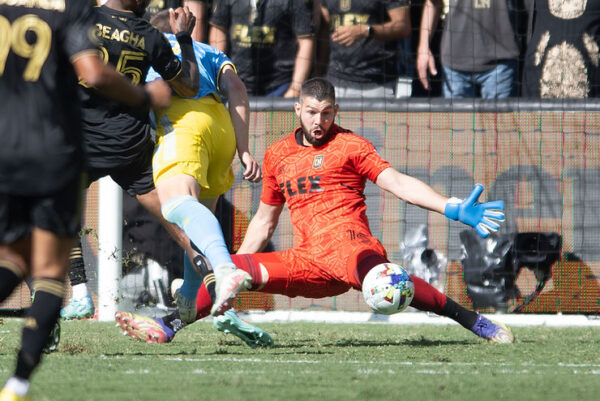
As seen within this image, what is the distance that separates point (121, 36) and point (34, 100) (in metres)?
2.05

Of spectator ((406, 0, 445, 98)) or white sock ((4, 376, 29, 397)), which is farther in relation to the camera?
spectator ((406, 0, 445, 98))

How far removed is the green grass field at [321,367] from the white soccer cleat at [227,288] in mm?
293

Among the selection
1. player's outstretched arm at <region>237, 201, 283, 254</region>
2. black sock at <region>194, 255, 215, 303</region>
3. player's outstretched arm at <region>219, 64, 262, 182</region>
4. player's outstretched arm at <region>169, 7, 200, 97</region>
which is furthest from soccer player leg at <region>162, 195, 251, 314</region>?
player's outstretched arm at <region>237, 201, 283, 254</region>

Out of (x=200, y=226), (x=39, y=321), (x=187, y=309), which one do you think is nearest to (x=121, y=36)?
(x=200, y=226)

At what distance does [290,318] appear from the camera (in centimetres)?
830

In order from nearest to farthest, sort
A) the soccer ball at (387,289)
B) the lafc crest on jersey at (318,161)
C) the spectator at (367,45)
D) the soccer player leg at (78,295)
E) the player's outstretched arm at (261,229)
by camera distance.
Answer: the soccer ball at (387,289) < the lafc crest on jersey at (318,161) < the player's outstretched arm at (261,229) < the soccer player leg at (78,295) < the spectator at (367,45)

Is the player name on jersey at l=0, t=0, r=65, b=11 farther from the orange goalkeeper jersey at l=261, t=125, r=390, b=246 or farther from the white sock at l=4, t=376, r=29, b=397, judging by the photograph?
the orange goalkeeper jersey at l=261, t=125, r=390, b=246

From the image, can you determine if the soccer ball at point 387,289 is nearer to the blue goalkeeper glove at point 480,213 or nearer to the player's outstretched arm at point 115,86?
the blue goalkeeper glove at point 480,213

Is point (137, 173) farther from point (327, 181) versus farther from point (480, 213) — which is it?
point (480, 213)

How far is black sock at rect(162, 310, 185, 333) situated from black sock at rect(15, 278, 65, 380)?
2263mm

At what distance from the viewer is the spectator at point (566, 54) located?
8898 mm

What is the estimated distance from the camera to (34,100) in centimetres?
350

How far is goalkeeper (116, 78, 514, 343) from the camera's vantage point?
19.2 ft

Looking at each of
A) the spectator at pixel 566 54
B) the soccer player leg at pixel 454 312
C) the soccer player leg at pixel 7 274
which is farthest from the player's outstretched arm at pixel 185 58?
the spectator at pixel 566 54
